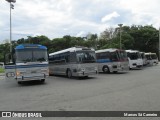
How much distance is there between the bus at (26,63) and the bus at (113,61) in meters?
10.4

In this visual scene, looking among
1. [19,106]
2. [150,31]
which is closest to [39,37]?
[150,31]

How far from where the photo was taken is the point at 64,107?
27.7 feet

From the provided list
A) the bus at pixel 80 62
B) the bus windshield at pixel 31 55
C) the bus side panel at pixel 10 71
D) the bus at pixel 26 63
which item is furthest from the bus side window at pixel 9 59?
the bus at pixel 80 62

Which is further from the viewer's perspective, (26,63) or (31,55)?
(31,55)

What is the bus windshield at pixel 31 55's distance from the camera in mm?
15531

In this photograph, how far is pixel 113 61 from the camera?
25.0m

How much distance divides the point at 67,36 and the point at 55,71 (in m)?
60.0

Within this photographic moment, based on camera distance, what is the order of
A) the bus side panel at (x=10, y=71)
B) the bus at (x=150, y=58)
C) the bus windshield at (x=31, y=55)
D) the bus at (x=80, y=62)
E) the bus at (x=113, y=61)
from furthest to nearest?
the bus at (x=150, y=58), the bus at (x=113, y=61), the bus at (x=80, y=62), the bus side panel at (x=10, y=71), the bus windshield at (x=31, y=55)

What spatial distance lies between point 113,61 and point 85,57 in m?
6.15

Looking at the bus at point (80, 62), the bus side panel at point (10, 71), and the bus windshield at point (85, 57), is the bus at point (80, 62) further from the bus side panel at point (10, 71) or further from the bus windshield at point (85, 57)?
the bus side panel at point (10, 71)

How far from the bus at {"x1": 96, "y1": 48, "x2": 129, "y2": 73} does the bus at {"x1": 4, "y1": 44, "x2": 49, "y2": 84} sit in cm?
1042

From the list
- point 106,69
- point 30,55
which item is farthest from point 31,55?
point 106,69

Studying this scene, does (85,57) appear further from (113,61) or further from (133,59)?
(133,59)

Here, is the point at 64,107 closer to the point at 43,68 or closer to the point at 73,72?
the point at 43,68
